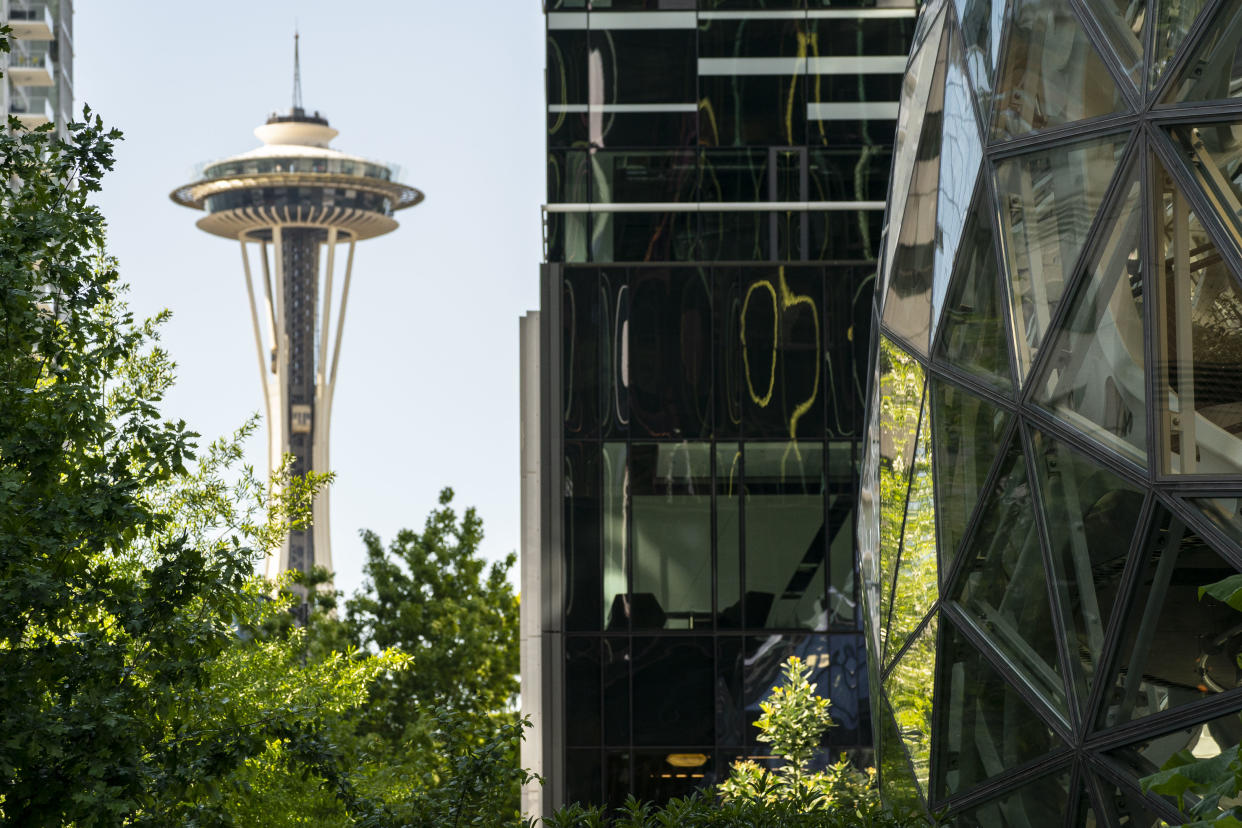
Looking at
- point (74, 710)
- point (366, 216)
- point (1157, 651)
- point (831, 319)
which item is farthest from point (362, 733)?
point (366, 216)

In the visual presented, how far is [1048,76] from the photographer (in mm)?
8867

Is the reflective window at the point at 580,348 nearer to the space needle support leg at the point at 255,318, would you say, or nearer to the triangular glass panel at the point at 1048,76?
the triangular glass panel at the point at 1048,76

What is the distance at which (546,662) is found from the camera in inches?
916

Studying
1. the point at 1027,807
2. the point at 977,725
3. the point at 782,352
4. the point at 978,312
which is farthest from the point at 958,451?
the point at 782,352

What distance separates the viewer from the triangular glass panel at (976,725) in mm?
8945

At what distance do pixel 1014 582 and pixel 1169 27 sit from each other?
10.7ft

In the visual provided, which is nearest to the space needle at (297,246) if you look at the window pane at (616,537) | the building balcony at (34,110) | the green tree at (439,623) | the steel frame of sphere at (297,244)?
the steel frame of sphere at (297,244)

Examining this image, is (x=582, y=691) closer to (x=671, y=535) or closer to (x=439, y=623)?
(x=671, y=535)

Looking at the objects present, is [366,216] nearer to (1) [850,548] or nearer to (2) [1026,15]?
(1) [850,548]

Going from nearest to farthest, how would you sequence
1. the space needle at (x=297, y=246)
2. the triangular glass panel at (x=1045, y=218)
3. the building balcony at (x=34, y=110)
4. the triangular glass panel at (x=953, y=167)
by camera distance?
the triangular glass panel at (x=1045, y=218)
the triangular glass panel at (x=953, y=167)
the building balcony at (x=34, y=110)
the space needle at (x=297, y=246)

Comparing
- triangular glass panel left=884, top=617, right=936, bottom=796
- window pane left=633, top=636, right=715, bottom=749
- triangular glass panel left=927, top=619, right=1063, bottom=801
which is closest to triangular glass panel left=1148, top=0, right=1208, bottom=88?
triangular glass panel left=927, top=619, right=1063, bottom=801

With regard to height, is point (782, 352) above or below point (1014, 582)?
above

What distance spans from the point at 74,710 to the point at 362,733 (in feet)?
106

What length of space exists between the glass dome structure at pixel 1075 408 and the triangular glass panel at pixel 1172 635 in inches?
0.4
